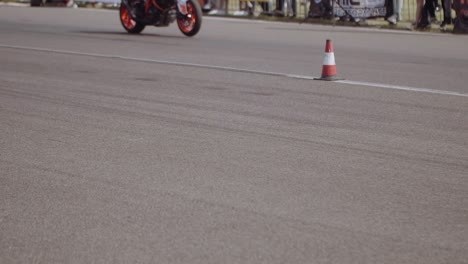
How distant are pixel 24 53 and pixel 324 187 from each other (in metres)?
11.0

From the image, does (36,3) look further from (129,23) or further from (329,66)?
(329,66)

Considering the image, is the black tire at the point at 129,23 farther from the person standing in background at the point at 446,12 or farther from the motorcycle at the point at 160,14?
the person standing in background at the point at 446,12

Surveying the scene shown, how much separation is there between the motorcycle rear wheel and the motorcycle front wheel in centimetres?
111

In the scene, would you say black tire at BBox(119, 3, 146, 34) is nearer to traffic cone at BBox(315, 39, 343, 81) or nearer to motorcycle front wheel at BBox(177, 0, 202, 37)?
motorcycle front wheel at BBox(177, 0, 202, 37)

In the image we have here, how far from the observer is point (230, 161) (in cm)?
810

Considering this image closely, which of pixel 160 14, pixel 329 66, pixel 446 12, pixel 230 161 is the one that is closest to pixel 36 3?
pixel 160 14

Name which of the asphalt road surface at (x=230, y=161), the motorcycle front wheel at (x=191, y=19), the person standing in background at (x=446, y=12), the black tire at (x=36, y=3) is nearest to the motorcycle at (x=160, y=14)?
the motorcycle front wheel at (x=191, y=19)

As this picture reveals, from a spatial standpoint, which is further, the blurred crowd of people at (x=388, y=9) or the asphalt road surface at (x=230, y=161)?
the blurred crowd of people at (x=388, y=9)

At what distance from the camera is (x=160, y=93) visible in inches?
479

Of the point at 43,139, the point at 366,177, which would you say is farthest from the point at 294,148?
the point at 43,139

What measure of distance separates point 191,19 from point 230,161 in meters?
13.3

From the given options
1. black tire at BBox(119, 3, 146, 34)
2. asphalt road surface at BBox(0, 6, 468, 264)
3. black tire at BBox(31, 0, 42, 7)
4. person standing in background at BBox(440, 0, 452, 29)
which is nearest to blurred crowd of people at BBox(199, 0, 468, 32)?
person standing in background at BBox(440, 0, 452, 29)

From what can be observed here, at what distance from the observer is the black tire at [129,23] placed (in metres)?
22.2

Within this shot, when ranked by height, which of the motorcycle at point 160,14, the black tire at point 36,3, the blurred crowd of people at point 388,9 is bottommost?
the black tire at point 36,3
